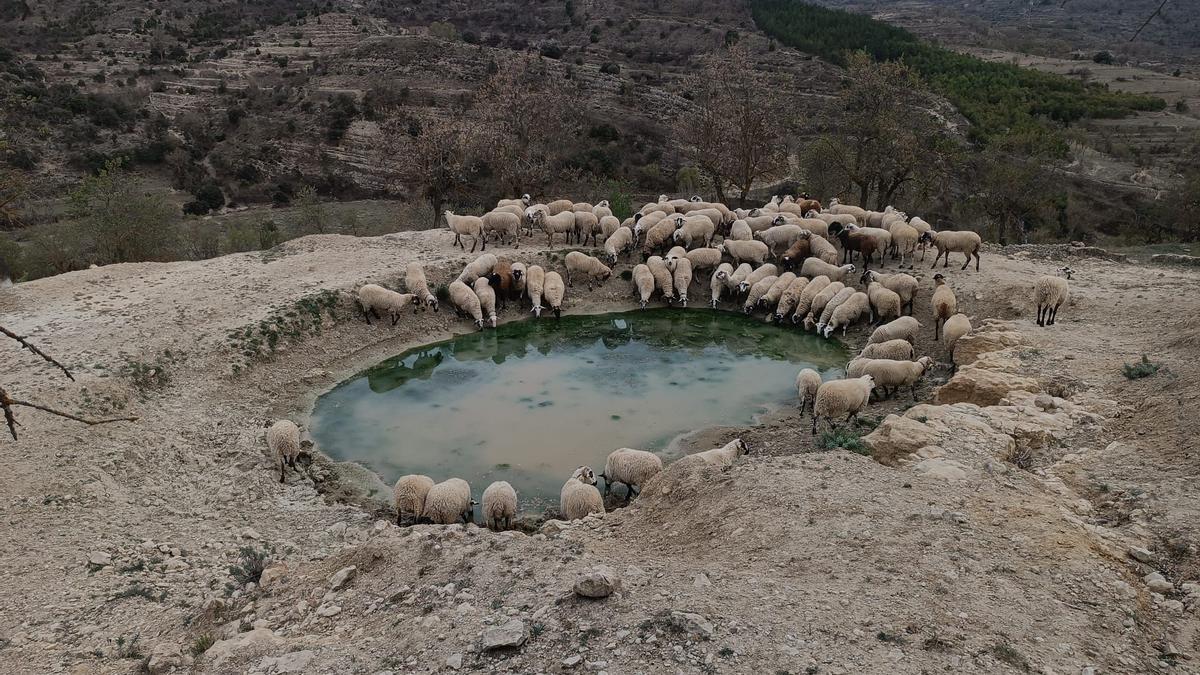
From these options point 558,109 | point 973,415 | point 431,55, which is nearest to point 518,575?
point 973,415

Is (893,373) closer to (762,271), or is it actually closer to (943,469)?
(943,469)

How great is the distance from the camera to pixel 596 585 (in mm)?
6066

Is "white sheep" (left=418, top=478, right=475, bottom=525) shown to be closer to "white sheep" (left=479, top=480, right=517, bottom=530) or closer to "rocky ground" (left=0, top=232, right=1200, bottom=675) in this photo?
"white sheep" (left=479, top=480, right=517, bottom=530)

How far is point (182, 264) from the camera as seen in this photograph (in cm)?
1848

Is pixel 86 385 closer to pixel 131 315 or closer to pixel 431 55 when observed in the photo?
pixel 131 315

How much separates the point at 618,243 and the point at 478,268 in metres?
4.16

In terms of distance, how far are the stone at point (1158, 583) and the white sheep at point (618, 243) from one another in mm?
15040

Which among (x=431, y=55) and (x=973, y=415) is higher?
(x=431, y=55)

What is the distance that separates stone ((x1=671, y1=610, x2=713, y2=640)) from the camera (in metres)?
5.60

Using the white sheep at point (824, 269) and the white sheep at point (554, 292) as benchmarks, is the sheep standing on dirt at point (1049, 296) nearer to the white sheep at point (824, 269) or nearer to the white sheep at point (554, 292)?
the white sheep at point (824, 269)

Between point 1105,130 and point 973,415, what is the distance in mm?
54434

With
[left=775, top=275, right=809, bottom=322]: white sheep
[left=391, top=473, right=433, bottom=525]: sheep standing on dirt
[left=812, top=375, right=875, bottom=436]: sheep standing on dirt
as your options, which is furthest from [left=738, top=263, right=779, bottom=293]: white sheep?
[left=391, top=473, right=433, bottom=525]: sheep standing on dirt

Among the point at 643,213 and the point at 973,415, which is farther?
the point at 643,213

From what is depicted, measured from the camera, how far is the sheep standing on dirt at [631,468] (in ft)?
34.3
